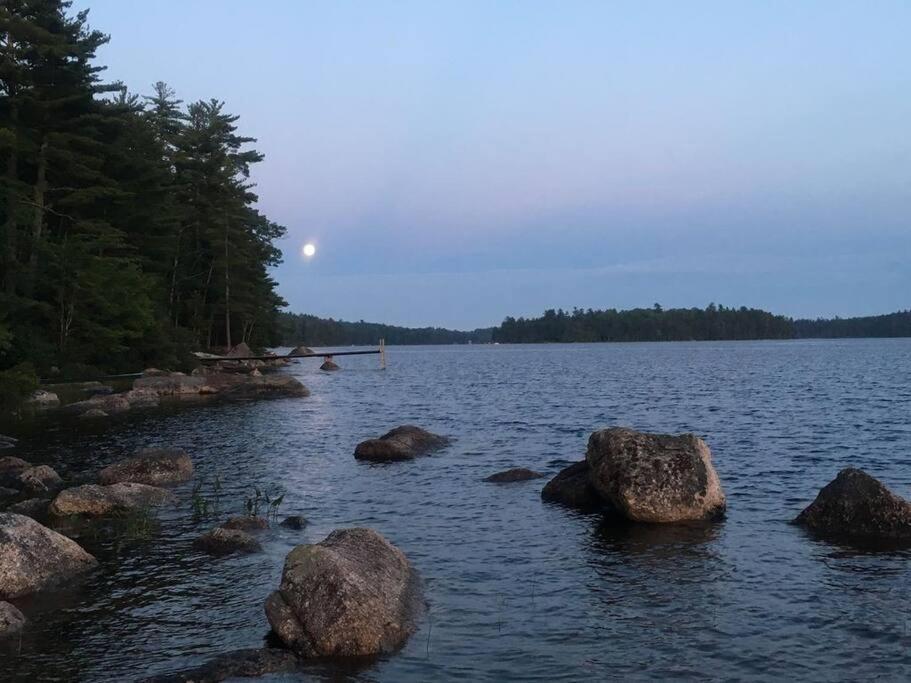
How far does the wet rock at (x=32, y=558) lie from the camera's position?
36.2 ft

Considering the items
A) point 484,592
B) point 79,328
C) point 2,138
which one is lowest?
point 484,592

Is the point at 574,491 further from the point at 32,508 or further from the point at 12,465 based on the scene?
the point at 12,465

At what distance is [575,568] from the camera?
1223cm

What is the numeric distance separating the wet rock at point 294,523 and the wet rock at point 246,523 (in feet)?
1.19

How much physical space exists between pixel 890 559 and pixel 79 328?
44584 mm

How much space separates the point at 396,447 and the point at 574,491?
7728mm

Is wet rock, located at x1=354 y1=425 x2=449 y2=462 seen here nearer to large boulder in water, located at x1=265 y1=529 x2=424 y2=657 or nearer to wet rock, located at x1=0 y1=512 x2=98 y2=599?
wet rock, located at x1=0 y1=512 x2=98 y2=599

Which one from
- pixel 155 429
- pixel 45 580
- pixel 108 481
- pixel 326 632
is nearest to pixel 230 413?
pixel 155 429

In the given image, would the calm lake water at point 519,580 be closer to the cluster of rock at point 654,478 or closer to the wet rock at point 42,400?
the cluster of rock at point 654,478

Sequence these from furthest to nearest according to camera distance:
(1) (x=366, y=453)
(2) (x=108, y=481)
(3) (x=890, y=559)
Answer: (1) (x=366, y=453) → (2) (x=108, y=481) → (3) (x=890, y=559)

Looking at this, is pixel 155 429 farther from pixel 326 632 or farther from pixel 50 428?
pixel 326 632

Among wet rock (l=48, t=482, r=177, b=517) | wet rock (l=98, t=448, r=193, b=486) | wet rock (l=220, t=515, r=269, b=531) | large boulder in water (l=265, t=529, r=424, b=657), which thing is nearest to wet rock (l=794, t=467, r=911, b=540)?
large boulder in water (l=265, t=529, r=424, b=657)

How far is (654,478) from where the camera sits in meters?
15.0

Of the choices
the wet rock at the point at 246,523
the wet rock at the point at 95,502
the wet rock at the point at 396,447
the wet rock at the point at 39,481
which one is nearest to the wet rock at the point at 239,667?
the wet rock at the point at 246,523
